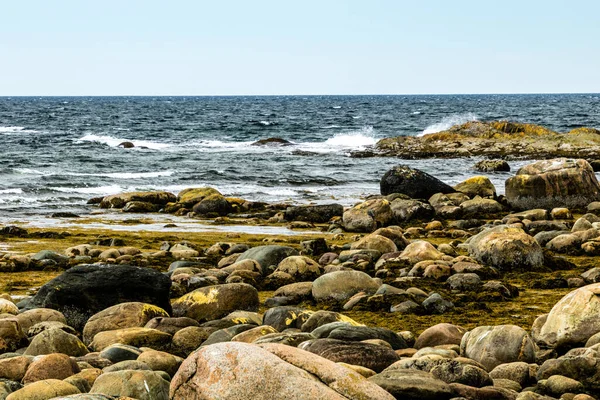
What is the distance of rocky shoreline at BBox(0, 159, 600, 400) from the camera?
5559mm

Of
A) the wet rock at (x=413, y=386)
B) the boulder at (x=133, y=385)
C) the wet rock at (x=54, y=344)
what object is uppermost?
the wet rock at (x=413, y=386)

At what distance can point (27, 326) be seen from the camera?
879cm

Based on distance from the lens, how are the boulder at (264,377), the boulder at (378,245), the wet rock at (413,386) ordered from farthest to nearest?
the boulder at (378,245) < the wet rock at (413,386) < the boulder at (264,377)

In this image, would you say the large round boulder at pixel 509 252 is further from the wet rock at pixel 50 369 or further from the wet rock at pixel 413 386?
the wet rock at pixel 50 369

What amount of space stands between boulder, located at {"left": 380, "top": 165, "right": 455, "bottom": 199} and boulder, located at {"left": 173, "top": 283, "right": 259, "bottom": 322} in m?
12.6

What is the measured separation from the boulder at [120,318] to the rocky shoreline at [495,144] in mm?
29809

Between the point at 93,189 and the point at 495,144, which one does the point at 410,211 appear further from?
the point at 495,144

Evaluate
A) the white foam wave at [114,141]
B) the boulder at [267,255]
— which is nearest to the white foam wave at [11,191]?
the boulder at [267,255]

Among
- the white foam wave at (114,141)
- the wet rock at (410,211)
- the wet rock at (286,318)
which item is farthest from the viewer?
the white foam wave at (114,141)

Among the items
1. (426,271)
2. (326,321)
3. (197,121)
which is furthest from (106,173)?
(197,121)

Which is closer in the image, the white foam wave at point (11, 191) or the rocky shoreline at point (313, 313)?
the rocky shoreline at point (313, 313)

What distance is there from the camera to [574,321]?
7777mm

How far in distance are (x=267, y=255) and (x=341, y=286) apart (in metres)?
2.42

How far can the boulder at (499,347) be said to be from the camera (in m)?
7.07
